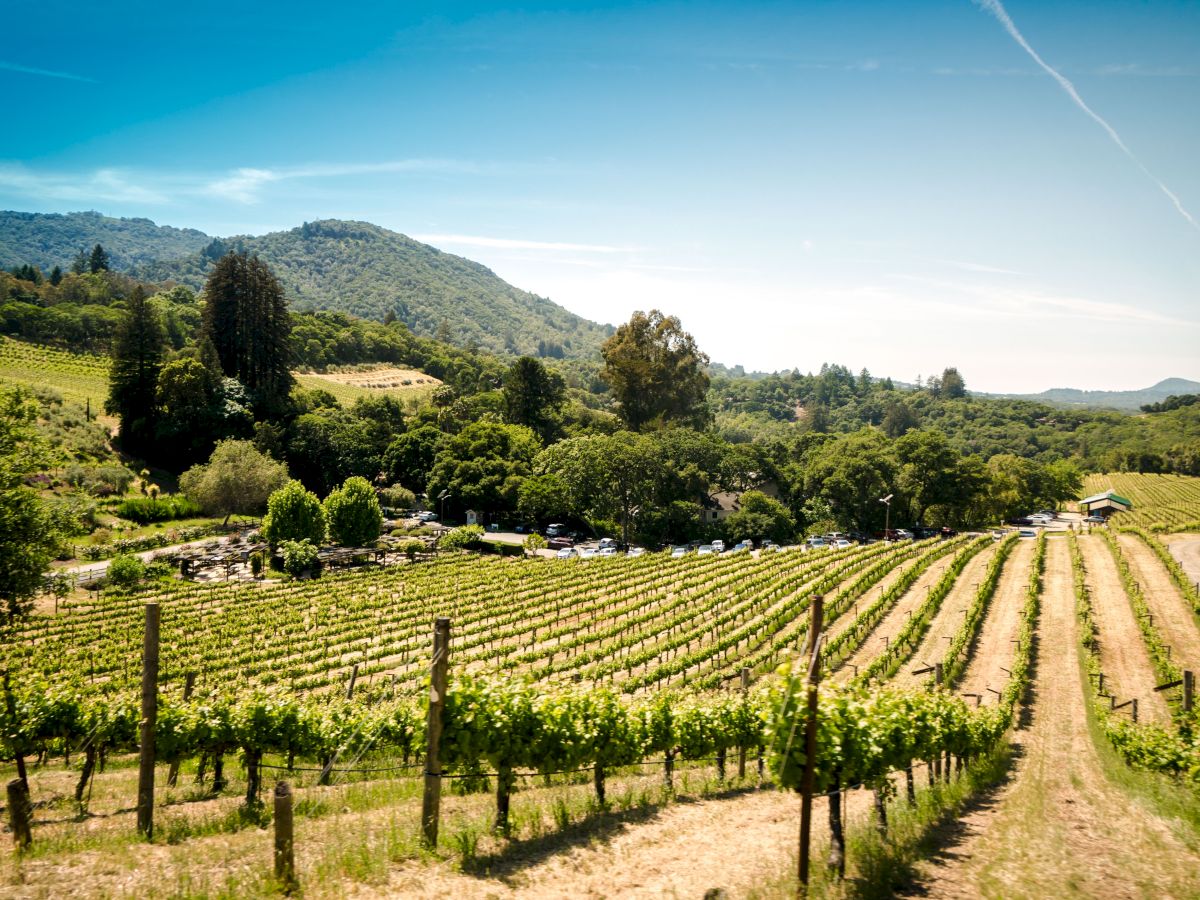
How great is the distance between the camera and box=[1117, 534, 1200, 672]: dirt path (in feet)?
95.9

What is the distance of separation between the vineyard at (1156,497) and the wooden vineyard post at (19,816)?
7844 centimetres


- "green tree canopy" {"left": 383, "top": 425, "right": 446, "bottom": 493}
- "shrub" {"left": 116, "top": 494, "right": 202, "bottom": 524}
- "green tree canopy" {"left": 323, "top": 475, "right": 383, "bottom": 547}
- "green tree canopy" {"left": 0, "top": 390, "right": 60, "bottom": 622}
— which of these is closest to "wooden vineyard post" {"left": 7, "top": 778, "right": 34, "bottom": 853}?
"green tree canopy" {"left": 0, "top": 390, "right": 60, "bottom": 622}

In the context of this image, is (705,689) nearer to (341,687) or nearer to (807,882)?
(341,687)

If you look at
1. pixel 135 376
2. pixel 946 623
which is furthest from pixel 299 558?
pixel 946 623

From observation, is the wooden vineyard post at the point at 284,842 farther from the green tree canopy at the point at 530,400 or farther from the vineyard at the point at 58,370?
the vineyard at the point at 58,370

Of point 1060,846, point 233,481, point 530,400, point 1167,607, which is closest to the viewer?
point 1060,846

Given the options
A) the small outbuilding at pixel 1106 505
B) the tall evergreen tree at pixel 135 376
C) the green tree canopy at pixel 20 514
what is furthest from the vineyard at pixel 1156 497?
the tall evergreen tree at pixel 135 376

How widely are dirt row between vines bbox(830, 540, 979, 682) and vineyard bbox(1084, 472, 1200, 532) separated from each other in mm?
34585

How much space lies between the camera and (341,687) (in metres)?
25.1

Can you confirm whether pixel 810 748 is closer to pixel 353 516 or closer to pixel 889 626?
pixel 889 626

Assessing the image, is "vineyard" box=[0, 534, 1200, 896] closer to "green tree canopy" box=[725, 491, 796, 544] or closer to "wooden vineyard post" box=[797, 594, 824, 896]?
"wooden vineyard post" box=[797, 594, 824, 896]

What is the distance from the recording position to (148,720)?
31.7 feet

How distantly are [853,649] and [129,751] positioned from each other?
1077 inches

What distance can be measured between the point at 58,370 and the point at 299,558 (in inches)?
2402
